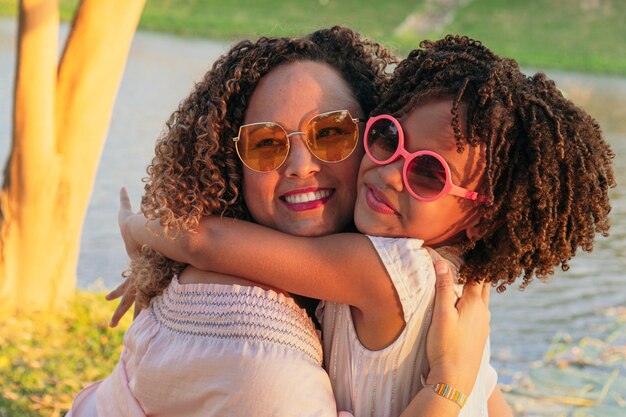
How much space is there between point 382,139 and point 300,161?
23 cm

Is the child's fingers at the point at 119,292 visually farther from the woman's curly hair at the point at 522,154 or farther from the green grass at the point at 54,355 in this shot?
the green grass at the point at 54,355

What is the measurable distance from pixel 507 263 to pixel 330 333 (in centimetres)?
49

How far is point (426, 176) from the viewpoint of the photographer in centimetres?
225

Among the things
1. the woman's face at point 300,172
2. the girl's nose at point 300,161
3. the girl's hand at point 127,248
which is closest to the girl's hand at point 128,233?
the girl's hand at point 127,248

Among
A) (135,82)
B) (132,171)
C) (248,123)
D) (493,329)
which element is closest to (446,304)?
(248,123)

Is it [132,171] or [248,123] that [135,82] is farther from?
[248,123]

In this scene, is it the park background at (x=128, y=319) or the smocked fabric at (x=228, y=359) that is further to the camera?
the park background at (x=128, y=319)

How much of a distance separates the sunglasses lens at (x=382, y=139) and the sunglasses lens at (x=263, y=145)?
0.23 meters

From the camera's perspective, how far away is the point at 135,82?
1493 cm

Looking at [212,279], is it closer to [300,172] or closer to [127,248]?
[300,172]

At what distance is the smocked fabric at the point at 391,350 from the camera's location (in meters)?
2.25

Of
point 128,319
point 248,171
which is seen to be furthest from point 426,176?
point 128,319

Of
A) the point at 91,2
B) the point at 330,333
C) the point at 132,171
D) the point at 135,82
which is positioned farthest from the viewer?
the point at 135,82

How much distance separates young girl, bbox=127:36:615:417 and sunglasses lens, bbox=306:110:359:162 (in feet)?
0.31
